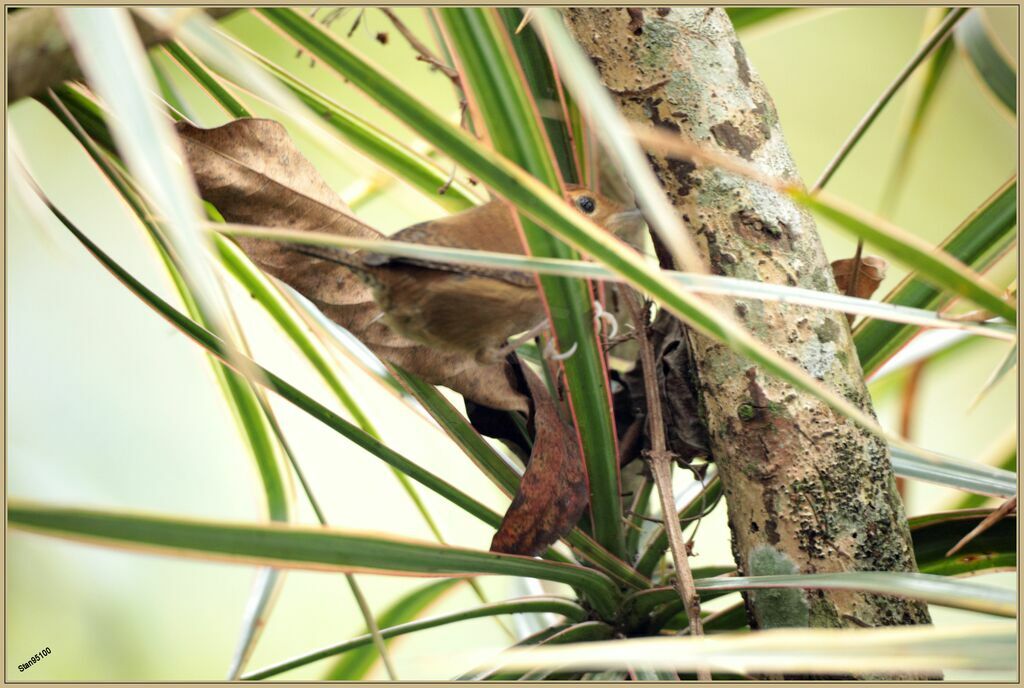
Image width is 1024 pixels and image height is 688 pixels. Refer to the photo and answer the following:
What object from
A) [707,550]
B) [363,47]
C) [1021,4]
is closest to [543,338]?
[1021,4]

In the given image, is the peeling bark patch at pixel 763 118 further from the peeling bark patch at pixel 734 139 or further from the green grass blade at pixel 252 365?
the green grass blade at pixel 252 365

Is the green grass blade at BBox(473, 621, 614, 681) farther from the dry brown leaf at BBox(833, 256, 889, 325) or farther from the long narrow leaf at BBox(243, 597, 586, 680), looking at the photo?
the dry brown leaf at BBox(833, 256, 889, 325)

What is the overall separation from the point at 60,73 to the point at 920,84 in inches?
20.9

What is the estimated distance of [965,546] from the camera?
22.4 inches

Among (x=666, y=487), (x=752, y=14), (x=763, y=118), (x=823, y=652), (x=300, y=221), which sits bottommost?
(x=823, y=652)

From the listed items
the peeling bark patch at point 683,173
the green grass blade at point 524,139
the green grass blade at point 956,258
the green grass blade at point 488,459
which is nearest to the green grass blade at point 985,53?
the green grass blade at point 956,258

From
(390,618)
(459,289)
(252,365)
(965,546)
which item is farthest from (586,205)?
(390,618)

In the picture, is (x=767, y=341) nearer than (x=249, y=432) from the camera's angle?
Yes

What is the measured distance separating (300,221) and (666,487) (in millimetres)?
288

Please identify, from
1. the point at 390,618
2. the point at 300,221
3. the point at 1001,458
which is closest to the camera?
the point at 300,221

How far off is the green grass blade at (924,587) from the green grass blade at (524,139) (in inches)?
6.9

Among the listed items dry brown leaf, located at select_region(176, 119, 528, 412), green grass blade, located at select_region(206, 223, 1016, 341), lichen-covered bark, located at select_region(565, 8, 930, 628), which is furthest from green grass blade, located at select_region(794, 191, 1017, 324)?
dry brown leaf, located at select_region(176, 119, 528, 412)

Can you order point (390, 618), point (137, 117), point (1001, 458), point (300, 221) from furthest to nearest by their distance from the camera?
1. point (390, 618)
2. point (1001, 458)
3. point (300, 221)
4. point (137, 117)

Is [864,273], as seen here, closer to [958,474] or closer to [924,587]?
[958,474]
